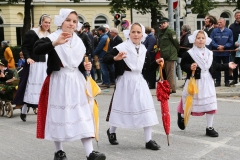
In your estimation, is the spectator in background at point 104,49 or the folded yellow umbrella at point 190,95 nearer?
the folded yellow umbrella at point 190,95

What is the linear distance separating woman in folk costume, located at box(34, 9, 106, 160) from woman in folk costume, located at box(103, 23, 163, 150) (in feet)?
3.57

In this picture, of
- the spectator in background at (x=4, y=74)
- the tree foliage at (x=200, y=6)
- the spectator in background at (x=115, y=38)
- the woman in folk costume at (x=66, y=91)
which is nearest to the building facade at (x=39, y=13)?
the tree foliage at (x=200, y=6)

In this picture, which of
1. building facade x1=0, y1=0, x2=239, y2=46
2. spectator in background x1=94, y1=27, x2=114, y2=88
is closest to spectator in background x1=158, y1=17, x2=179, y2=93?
spectator in background x1=94, y1=27, x2=114, y2=88

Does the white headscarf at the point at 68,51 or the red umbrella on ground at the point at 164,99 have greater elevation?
the white headscarf at the point at 68,51

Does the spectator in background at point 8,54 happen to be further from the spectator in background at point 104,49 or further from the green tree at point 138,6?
the green tree at point 138,6

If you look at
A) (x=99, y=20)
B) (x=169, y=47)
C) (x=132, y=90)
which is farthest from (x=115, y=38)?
(x=99, y=20)

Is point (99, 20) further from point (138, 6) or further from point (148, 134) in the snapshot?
point (148, 134)

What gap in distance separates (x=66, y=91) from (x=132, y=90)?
4.69 ft

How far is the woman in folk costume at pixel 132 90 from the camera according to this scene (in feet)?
26.1

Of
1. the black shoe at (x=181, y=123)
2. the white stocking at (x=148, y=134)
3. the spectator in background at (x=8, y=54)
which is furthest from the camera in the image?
the spectator in background at (x=8, y=54)

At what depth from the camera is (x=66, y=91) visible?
22.5 feet

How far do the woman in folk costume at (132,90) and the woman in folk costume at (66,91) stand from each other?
1.09 metres

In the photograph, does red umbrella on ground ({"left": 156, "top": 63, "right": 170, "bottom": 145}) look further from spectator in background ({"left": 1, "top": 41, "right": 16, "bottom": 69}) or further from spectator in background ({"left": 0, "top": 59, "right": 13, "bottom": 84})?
spectator in background ({"left": 1, "top": 41, "right": 16, "bottom": 69})

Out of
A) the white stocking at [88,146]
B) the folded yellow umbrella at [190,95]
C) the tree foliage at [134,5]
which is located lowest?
the white stocking at [88,146]
